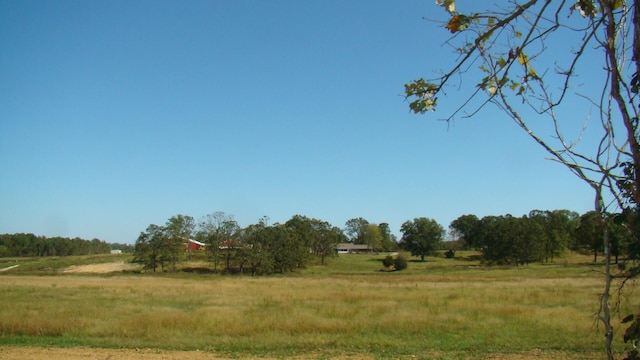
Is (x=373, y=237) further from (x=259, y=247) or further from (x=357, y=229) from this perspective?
(x=259, y=247)

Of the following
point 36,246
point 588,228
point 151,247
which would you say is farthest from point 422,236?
point 36,246

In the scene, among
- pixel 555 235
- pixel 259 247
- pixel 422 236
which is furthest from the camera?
pixel 422 236

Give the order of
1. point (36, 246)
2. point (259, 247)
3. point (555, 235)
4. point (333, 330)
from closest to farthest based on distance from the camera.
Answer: point (333, 330) < point (259, 247) < point (555, 235) < point (36, 246)

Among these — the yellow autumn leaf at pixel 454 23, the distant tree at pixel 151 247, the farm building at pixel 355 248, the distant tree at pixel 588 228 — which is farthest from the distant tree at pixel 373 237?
the yellow autumn leaf at pixel 454 23

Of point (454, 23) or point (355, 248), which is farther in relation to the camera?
point (355, 248)

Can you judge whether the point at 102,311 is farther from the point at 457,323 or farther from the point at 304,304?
the point at 457,323

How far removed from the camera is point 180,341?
485 inches

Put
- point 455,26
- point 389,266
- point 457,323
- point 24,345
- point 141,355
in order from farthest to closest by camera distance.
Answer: point 389,266 → point 457,323 → point 24,345 → point 141,355 → point 455,26

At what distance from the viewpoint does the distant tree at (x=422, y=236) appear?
322ft

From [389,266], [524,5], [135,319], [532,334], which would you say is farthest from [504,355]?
[389,266]

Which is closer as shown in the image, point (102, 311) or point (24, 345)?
point (24, 345)

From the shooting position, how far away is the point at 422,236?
98.4 m

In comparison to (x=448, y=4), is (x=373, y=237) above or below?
below

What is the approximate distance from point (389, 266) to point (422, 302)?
52433mm
